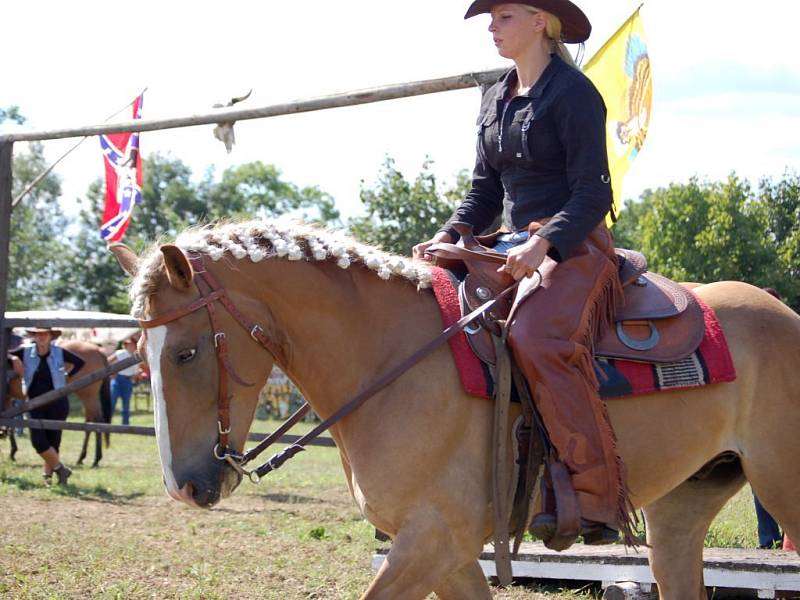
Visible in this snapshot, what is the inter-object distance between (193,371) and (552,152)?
1.74 m

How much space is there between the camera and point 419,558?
3693 millimetres

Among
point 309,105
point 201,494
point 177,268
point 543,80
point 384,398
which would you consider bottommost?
point 201,494

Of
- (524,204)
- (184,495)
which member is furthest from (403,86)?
(184,495)

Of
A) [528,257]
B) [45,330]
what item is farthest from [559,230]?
[45,330]

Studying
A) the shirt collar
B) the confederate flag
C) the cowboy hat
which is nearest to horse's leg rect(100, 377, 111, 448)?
the confederate flag

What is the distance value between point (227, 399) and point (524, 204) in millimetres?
1567

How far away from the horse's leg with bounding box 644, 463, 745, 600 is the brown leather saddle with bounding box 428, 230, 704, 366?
0.93m

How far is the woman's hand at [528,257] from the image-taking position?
3.91 metres

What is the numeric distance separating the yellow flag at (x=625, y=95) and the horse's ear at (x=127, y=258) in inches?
153

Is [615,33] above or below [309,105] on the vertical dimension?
above

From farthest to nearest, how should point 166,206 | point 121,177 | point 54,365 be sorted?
1. point 166,206
2. point 54,365
3. point 121,177

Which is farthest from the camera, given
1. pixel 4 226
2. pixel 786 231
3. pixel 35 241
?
pixel 35 241

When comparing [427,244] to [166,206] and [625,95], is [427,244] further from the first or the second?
[166,206]

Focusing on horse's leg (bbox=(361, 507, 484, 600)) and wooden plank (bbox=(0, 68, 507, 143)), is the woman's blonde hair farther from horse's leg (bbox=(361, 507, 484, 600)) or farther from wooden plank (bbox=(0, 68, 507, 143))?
wooden plank (bbox=(0, 68, 507, 143))
